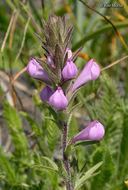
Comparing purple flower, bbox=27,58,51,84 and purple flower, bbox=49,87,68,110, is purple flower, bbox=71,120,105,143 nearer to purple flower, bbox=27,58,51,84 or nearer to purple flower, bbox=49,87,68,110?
purple flower, bbox=49,87,68,110

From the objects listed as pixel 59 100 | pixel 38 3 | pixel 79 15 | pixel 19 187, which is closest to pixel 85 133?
pixel 59 100

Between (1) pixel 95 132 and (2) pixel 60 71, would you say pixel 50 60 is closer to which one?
(2) pixel 60 71

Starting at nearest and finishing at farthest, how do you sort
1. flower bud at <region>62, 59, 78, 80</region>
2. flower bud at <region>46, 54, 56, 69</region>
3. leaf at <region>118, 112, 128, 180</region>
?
flower bud at <region>62, 59, 78, 80</region> → flower bud at <region>46, 54, 56, 69</region> → leaf at <region>118, 112, 128, 180</region>

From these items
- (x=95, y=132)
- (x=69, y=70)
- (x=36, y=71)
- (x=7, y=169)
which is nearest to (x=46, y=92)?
(x=36, y=71)

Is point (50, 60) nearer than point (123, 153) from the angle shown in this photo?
Yes

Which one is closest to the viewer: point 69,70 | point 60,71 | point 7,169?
point 69,70

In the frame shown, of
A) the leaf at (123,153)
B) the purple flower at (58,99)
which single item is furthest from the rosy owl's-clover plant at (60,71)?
the leaf at (123,153)

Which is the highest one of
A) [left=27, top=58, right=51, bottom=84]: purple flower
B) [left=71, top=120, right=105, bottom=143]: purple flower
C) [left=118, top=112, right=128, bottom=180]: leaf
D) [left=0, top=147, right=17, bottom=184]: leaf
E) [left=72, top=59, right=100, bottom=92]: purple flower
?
[left=27, top=58, right=51, bottom=84]: purple flower

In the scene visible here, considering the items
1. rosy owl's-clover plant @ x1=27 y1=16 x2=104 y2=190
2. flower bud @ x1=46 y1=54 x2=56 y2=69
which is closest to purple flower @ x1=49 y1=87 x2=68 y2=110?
rosy owl's-clover plant @ x1=27 y1=16 x2=104 y2=190

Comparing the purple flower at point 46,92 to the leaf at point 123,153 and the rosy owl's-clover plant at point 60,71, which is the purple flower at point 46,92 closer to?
the rosy owl's-clover plant at point 60,71
